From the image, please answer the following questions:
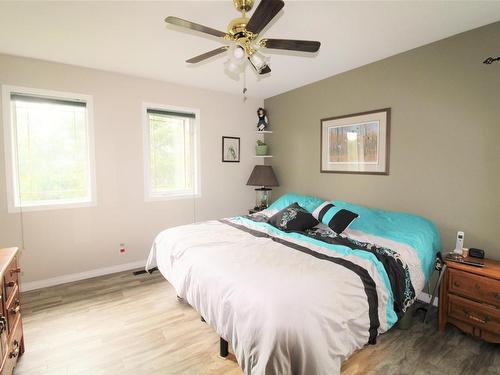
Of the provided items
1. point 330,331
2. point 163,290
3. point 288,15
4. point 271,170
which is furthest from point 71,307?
point 288,15

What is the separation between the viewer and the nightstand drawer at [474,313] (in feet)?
6.28

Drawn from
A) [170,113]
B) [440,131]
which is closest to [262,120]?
[170,113]

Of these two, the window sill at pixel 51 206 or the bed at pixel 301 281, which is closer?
the bed at pixel 301 281

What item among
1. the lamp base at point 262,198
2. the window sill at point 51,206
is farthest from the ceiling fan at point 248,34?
the lamp base at point 262,198

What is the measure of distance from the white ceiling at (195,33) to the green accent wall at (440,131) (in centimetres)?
18

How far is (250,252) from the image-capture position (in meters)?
2.06

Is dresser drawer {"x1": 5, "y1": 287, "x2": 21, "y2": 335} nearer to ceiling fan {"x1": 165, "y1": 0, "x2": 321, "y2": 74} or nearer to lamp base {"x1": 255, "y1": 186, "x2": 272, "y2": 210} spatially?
ceiling fan {"x1": 165, "y1": 0, "x2": 321, "y2": 74}

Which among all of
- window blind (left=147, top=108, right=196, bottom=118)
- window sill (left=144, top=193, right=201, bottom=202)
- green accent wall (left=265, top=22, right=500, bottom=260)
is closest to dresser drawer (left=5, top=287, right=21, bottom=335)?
window sill (left=144, top=193, right=201, bottom=202)

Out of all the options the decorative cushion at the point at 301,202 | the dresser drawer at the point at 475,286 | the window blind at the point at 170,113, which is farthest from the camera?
the window blind at the point at 170,113

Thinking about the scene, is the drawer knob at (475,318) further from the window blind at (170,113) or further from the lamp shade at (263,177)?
the window blind at (170,113)

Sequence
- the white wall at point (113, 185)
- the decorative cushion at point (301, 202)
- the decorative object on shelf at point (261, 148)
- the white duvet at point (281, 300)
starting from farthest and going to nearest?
the decorative object on shelf at point (261, 148) < the decorative cushion at point (301, 202) < the white wall at point (113, 185) < the white duvet at point (281, 300)

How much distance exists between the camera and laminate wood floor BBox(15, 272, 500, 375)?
1.80 meters

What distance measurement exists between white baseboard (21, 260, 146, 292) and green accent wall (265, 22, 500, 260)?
9.39 feet

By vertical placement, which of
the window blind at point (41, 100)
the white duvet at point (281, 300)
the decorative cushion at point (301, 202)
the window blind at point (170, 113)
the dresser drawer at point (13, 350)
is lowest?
the dresser drawer at point (13, 350)
